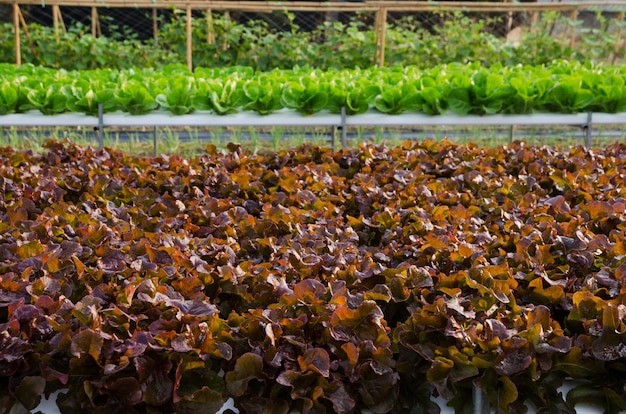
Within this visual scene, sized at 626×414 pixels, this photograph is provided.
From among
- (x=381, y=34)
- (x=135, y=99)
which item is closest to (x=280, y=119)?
(x=135, y=99)

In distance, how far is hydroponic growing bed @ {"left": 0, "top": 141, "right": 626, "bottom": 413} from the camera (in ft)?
5.77

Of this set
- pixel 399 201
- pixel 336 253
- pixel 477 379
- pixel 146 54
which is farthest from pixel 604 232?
pixel 146 54

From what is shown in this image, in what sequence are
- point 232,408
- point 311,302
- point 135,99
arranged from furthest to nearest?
point 135,99 < point 311,302 < point 232,408

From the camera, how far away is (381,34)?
9.87 meters

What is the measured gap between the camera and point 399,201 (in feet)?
10.5

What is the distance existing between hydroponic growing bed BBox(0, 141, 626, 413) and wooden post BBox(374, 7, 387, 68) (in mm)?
6740

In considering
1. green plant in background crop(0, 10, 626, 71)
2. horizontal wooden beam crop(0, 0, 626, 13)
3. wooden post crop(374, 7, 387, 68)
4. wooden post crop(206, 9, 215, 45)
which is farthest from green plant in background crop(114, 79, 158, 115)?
wooden post crop(206, 9, 215, 45)

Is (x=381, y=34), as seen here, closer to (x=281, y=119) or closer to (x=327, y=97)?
(x=327, y=97)

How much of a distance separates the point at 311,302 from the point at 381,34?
8.31 meters

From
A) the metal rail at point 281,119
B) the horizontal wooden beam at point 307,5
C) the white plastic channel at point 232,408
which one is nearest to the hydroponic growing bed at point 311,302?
the white plastic channel at point 232,408

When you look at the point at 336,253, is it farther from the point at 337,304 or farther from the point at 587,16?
the point at 587,16

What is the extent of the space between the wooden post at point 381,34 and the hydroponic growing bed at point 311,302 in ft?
22.1

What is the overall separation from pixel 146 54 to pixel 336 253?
938 centimetres

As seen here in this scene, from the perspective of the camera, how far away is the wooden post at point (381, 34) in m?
9.74
